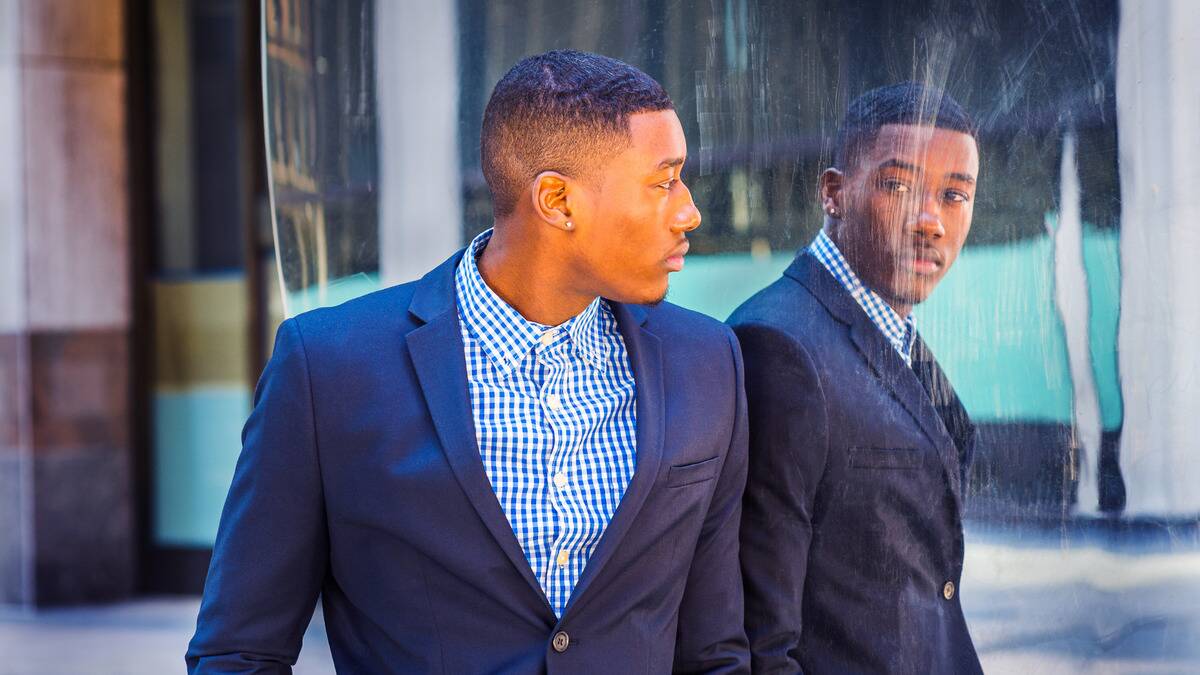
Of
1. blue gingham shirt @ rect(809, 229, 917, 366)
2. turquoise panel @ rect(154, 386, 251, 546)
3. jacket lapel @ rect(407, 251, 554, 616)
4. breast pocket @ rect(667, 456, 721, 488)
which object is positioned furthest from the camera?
turquoise panel @ rect(154, 386, 251, 546)

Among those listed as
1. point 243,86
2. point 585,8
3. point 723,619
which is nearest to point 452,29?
point 585,8

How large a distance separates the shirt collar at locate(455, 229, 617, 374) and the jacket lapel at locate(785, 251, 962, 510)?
16.7 inches

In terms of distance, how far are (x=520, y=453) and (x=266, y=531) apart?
1.31 feet

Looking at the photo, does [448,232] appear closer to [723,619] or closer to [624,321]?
[624,321]

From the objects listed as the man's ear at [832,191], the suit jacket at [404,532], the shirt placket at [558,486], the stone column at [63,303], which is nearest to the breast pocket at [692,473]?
the suit jacket at [404,532]

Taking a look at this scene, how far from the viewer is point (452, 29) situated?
2525 mm

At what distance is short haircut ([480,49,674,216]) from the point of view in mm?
2010

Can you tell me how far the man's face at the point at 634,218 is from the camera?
6.59ft

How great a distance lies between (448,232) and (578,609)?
35.1 inches

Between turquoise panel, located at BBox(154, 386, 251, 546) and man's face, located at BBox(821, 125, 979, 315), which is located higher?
man's face, located at BBox(821, 125, 979, 315)

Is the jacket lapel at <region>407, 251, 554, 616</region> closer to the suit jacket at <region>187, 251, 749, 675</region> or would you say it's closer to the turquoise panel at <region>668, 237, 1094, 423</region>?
the suit jacket at <region>187, 251, 749, 675</region>

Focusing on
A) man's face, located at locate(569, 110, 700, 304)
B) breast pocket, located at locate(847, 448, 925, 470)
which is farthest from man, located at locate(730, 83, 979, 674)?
man's face, located at locate(569, 110, 700, 304)

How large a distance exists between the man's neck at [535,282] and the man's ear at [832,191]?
493 mm

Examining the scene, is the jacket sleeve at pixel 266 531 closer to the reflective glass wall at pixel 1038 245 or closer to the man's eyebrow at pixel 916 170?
the reflective glass wall at pixel 1038 245
